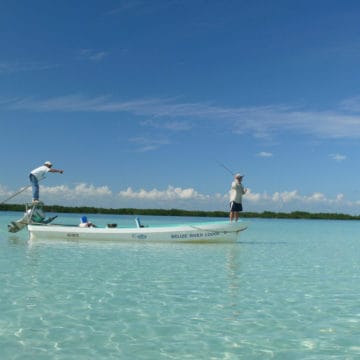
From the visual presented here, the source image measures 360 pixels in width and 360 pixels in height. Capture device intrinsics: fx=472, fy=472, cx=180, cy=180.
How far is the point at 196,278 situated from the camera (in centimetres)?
1262

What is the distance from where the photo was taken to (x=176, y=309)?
8883mm

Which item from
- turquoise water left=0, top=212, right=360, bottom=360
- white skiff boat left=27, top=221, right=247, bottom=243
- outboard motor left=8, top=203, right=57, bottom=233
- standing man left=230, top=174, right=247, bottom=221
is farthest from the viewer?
outboard motor left=8, top=203, right=57, bottom=233

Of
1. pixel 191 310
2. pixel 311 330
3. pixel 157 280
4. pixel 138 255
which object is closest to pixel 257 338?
pixel 311 330

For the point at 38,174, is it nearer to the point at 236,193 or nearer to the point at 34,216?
the point at 34,216

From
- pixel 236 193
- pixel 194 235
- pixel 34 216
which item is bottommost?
pixel 194 235

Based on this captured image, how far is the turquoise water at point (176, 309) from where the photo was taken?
21.6ft

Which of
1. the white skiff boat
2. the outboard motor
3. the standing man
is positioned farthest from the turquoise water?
the outboard motor

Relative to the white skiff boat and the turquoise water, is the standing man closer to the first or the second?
the white skiff boat

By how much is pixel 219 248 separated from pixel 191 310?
13.0m

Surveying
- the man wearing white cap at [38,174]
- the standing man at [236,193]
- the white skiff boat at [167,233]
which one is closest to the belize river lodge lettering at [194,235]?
the white skiff boat at [167,233]

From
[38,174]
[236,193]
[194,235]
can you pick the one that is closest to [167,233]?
[194,235]

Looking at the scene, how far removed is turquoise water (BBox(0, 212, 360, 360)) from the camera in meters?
6.60

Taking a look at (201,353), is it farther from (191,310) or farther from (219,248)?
(219,248)

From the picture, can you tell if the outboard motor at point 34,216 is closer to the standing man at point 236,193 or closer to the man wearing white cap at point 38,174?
the man wearing white cap at point 38,174
